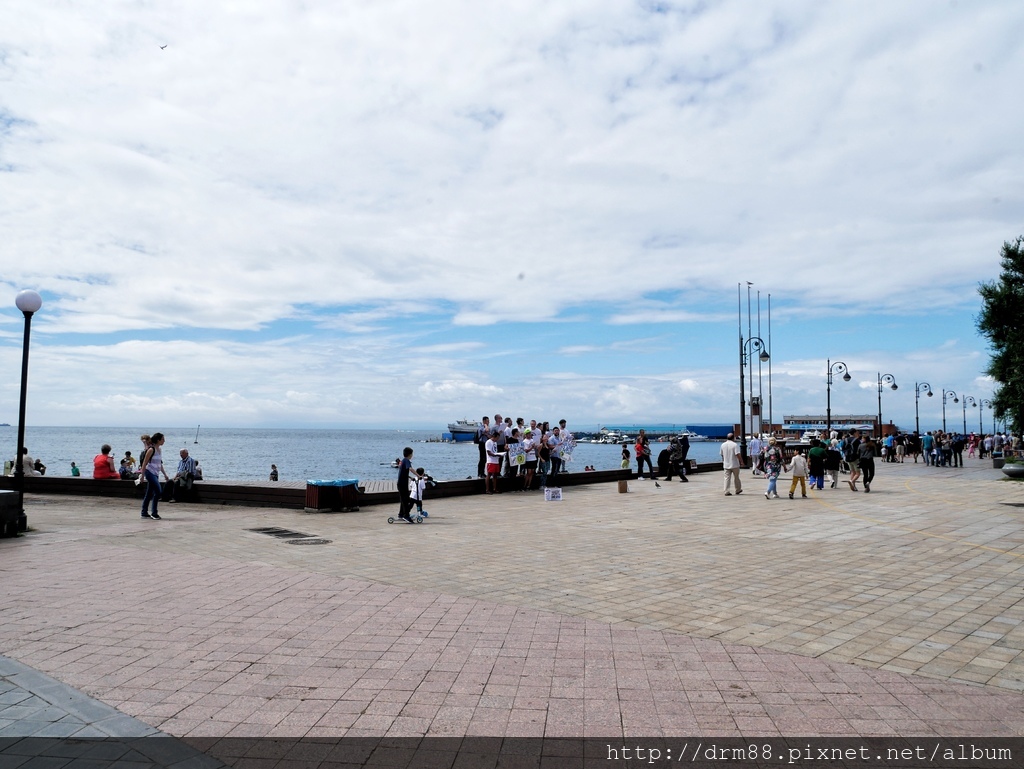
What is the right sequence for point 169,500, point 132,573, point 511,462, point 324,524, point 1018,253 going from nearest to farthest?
point 132,573
point 324,524
point 169,500
point 511,462
point 1018,253

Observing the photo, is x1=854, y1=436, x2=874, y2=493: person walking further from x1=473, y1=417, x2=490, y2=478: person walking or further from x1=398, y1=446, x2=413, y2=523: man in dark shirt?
x1=398, y1=446, x2=413, y2=523: man in dark shirt

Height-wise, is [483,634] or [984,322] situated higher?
[984,322]

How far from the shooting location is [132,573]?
8891 mm

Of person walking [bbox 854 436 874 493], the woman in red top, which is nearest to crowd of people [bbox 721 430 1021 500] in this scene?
person walking [bbox 854 436 874 493]

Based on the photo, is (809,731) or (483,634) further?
(483,634)

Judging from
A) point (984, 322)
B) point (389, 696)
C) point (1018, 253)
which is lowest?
point (389, 696)

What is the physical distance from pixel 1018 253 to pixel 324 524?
28408 mm

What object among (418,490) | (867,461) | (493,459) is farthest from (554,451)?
(867,461)

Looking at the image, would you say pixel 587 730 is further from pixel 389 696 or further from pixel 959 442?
pixel 959 442

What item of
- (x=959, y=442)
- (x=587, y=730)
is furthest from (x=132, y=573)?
(x=959, y=442)

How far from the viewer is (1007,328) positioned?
28859mm
